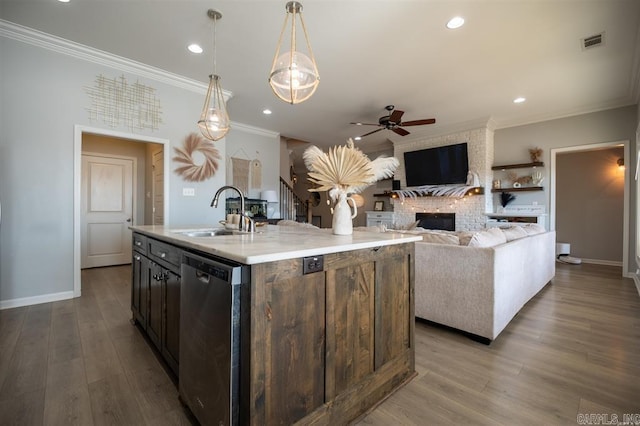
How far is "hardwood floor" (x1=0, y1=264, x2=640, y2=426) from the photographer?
4.92 ft

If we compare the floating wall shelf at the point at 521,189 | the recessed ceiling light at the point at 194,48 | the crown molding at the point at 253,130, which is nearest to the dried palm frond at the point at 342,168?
the recessed ceiling light at the point at 194,48

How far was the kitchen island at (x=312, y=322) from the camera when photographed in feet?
3.58

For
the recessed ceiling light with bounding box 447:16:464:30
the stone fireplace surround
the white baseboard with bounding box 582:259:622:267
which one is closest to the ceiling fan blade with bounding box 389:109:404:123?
the recessed ceiling light with bounding box 447:16:464:30

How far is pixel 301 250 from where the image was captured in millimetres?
1185

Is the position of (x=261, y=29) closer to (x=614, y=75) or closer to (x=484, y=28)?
(x=484, y=28)

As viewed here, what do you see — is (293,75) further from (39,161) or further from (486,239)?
(39,161)

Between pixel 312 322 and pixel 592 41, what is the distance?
14.3 feet

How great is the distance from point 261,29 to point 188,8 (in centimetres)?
72

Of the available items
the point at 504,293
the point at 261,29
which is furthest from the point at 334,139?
the point at 504,293

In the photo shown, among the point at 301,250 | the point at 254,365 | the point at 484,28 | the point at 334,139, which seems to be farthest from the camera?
the point at 334,139

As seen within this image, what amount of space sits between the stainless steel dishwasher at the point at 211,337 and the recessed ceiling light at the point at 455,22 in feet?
10.5

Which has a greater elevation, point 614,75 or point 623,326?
point 614,75

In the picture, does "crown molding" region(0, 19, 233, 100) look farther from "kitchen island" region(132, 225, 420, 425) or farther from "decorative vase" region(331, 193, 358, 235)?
"decorative vase" region(331, 193, 358, 235)

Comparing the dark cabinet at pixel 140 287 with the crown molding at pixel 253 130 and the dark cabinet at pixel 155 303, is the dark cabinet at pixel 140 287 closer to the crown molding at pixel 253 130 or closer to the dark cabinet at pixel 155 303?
the dark cabinet at pixel 155 303
